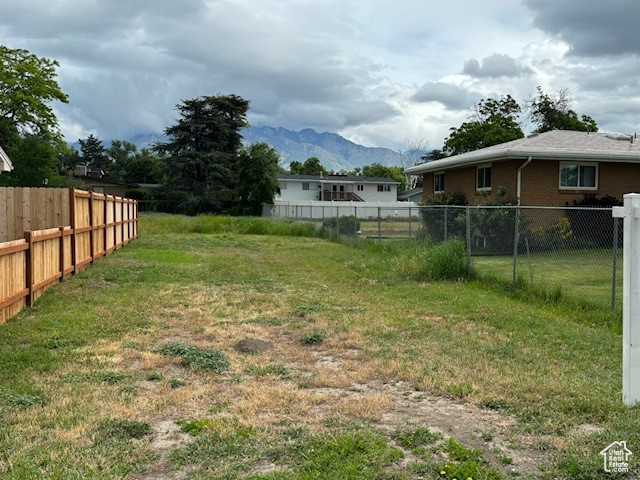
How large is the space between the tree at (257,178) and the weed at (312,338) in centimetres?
4377

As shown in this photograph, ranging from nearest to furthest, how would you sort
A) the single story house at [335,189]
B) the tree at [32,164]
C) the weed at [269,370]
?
the weed at [269,370], the tree at [32,164], the single story house at [335,189]

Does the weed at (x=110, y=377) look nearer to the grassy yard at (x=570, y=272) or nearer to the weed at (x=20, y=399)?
the weed at (x=20, y=399)

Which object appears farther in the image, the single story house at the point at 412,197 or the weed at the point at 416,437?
the single story house at the point at 412,197

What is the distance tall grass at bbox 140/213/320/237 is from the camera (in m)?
27.5

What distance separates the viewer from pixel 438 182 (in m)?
26.6

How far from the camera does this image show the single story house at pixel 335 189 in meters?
62.9

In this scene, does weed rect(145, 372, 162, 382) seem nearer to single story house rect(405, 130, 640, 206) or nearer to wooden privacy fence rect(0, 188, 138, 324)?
wooden privacy fence rect(0, 188, 138, 324)

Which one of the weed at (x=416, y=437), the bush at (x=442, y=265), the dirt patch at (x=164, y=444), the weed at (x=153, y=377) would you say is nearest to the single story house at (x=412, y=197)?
the bush at (x=442, y=265)

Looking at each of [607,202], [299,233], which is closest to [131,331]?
[607,202]

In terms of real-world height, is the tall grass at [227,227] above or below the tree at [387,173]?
below

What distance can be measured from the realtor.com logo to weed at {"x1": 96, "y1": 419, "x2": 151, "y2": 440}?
2.84 meters

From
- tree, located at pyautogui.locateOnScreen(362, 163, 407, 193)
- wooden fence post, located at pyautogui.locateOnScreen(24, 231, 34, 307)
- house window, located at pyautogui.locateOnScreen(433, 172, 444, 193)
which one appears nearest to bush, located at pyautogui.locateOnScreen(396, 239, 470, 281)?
wooden fence post, located at pyautogui.locateOnScreen(24, 231, 34, 307)

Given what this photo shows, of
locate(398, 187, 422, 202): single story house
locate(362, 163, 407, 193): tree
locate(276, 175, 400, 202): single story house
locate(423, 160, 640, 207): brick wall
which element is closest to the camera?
locate(423, 160, 640, 207): brick wall

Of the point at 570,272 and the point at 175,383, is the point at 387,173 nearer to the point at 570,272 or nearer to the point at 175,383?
the point at 570,272
